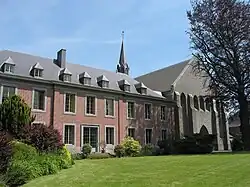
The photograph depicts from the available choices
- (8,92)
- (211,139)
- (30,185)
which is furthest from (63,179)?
(211,139)

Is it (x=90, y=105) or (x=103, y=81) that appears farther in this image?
(x=103, y=81)

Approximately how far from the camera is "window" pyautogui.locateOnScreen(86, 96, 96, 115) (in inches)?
1159

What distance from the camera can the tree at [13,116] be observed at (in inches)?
755

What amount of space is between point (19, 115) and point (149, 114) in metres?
17.7

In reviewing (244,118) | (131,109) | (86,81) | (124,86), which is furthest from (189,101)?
(86,81)

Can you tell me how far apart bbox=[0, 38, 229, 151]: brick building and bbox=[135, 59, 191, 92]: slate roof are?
741mm

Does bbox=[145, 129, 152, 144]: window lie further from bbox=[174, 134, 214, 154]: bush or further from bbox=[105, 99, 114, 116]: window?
bbox=[105, 99, 114, 116]: window

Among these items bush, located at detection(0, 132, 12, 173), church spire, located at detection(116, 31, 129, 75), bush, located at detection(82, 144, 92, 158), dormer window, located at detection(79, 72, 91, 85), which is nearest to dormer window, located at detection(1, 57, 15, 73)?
dormer window, located at detection(79, 72, 91, 85)

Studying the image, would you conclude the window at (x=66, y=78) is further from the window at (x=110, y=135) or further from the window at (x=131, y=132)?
the window at (x=131, y=132)

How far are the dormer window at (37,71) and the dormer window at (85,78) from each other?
409 cm

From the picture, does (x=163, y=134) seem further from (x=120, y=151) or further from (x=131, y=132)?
(x=120, y=151)

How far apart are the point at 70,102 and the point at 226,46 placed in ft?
51.1

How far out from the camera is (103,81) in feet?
101

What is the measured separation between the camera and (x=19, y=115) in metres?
19.6
